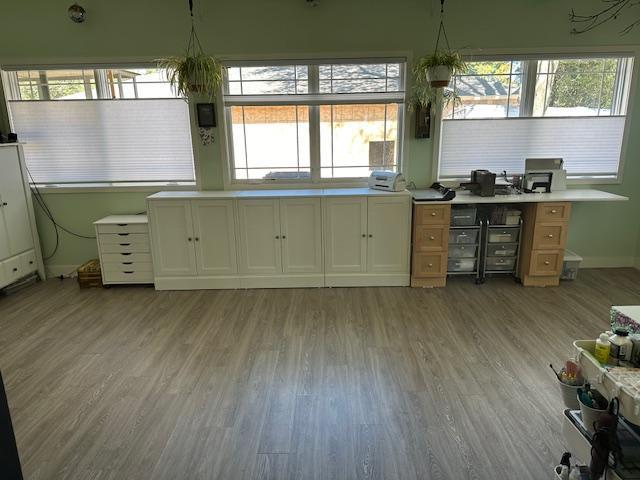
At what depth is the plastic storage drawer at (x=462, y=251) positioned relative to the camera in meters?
4.44

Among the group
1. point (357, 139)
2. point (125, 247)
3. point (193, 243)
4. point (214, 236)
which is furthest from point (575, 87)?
point (125, 247)

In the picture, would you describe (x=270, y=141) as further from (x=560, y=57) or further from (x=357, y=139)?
(x=560, y=57)

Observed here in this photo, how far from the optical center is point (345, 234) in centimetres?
436

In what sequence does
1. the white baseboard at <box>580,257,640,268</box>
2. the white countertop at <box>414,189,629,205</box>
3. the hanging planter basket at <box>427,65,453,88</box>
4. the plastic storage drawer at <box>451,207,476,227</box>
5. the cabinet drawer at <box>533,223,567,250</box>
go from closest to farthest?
the hanging planter basket at <box>427,65,453,88</box>, the white countertop at <box>414,189,629,205</box>, the cabinet drawer at <box>533,223,567,250</box>, the plastic storage drawer at <box>451,207,476,227</box>, the white baseboard at <box>580,257,640,268</box>

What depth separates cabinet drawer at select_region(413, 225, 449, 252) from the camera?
428 centimetres

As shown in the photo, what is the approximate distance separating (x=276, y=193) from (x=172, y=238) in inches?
46.6

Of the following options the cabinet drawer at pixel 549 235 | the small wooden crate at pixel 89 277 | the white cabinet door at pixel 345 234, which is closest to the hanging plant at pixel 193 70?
the white cabinet door at pixel 345 234

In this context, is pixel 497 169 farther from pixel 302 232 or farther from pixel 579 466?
pixel 579 466

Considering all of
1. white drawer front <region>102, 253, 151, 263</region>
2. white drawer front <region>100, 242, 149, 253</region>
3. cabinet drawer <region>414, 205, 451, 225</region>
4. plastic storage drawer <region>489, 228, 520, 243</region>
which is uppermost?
cabinet drawer <region>414, 205, 451, 225</region>

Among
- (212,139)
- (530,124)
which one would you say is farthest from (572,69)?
(212,139)

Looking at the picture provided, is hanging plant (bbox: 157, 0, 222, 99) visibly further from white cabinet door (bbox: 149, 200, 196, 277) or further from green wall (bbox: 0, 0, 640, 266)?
white cabinet door (bbox: 149, 200, 196, 277)

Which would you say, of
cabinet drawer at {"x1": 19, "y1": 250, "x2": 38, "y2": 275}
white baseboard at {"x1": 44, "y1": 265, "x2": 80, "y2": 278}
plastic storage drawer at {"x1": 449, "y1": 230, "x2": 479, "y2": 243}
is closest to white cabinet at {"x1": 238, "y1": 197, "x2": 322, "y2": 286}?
plastic storage drawer at {"x1": 449, "y1": 230, "x2": 479, "y2": 243}

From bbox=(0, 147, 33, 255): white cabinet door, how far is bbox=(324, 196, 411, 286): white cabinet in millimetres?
3260

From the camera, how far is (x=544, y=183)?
4504 mm
